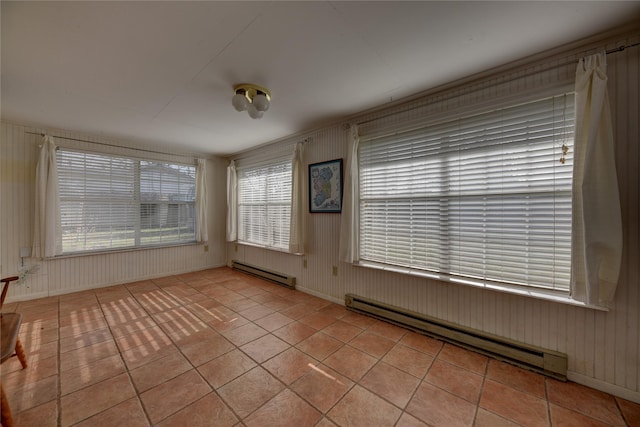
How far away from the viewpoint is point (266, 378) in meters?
1.77

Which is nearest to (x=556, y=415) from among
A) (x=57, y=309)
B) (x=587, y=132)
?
(x=587, y=132)

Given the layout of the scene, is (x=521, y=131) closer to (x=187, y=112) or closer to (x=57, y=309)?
(x=187, y=112)

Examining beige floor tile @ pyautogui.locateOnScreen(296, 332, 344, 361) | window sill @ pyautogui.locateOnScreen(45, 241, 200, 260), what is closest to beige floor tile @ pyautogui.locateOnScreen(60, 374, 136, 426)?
beige floor tile @ pyautogui.locateOnScreen(296, 332, 344, 361)

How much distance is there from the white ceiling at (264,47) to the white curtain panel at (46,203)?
82 cm

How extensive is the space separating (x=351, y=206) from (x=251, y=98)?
1.56m

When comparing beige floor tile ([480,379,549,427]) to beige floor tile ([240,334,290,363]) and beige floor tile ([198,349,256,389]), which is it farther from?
beige floor tile ([198,349,256,389])

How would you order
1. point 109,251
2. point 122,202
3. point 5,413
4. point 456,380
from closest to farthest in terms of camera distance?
point 5,413 < point 456,380 < point 109,251 < point 122,202

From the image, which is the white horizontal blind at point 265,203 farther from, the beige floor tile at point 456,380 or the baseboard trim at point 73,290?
the beige floor tile at point 456,380

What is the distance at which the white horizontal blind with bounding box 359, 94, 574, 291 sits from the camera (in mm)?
1776

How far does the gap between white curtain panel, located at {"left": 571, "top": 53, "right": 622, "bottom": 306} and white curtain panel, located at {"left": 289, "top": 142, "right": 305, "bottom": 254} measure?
2719 millimetres

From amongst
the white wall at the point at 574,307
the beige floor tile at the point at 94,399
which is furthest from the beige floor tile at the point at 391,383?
the beige floor tile at the point at 94,399

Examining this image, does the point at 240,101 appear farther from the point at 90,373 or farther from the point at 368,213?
the point at 90,373

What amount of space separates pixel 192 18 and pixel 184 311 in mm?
2920

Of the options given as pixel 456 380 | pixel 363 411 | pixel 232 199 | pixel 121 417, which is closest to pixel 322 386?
pixel 363 411
